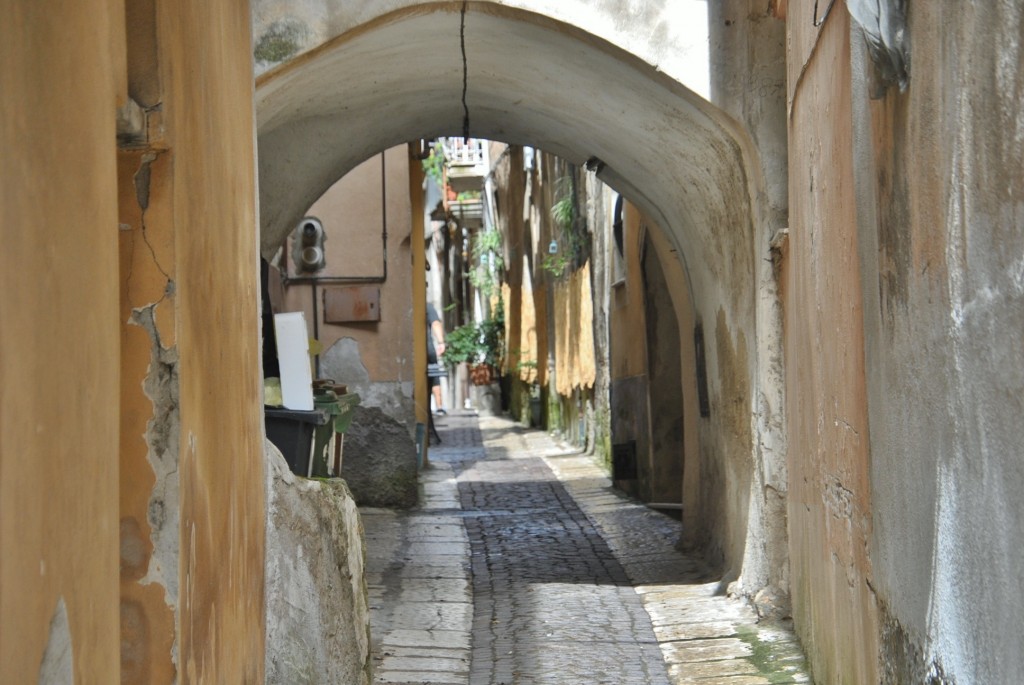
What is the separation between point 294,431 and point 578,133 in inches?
99.4

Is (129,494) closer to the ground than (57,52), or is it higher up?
closer to the ground

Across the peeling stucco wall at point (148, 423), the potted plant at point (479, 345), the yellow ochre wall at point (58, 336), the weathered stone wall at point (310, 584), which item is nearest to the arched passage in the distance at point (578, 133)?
the weathered stone wall at point (310, 584)

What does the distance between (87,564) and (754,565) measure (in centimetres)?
479

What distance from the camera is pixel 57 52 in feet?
7.75

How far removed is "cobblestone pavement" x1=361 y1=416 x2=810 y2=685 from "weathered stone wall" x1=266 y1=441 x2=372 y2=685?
2.51 ft

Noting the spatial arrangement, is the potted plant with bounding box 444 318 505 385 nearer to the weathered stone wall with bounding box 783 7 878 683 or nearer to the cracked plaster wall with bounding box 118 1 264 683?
the weathered stone wall with bounding box 783 7 878 683

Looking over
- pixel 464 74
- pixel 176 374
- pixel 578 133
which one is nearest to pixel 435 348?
pixel 578 133

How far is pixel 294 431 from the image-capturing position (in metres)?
7.99

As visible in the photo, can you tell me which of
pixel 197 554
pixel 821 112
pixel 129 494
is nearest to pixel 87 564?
pixel 129 494

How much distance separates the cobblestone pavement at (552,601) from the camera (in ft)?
19.1

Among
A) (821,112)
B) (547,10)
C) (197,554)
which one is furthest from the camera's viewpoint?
(547,10)

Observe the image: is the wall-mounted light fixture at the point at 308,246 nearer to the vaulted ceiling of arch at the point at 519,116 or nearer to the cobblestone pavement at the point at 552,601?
the cobblestone pavement at the point at 552,601

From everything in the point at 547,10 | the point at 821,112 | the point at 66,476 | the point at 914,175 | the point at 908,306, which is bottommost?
the point at 66,476

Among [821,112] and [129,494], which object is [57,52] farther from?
[821,112]
